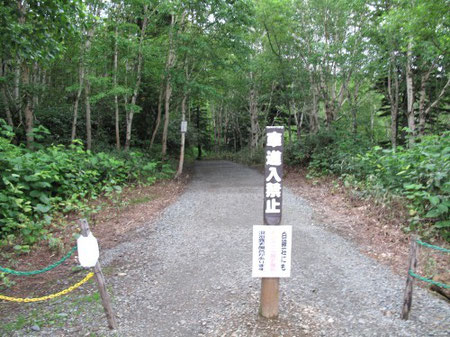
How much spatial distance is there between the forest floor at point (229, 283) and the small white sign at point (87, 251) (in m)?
0.84

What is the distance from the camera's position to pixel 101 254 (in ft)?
16.9

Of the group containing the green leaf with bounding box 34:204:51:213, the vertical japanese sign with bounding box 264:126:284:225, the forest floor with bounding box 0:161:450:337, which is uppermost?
the vertical japanese sign with bounding box 264:126:284:225

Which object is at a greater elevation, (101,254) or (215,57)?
(215,57)

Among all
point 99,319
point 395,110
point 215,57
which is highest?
point 215,57

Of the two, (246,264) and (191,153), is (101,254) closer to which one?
(246,264)

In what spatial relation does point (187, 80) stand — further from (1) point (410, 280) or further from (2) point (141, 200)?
(1) point (410, 280)

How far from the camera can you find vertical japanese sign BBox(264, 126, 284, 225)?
10.1 feet

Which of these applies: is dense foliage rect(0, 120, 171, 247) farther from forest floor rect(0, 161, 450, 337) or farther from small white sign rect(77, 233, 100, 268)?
small white sign rect(77, 233, 100, 268)

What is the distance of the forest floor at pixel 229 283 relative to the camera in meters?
3.21

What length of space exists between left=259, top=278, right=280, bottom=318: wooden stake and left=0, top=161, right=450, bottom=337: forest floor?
89mm

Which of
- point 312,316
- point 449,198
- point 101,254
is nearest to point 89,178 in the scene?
point 101,254

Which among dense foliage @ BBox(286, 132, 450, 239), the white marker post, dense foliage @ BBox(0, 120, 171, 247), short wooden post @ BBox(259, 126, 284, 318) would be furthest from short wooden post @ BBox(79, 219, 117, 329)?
dense foliage @ BBox(286, 132, 450, 239)

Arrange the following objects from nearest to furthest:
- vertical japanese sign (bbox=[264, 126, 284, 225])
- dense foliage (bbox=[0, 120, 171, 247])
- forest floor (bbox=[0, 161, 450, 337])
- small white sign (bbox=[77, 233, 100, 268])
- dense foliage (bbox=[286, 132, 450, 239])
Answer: small white sign (bbox=[77, 233, 100, 268]) < vertical japanese sign (bbox=[264, 126, 284, 225]) < forest floor (bbox=[0, 161, 450, 337]) < dense foliage (bbox=[286, 132, 450, 239]) < dense foliage (bbox=[0, 120, 171, 247])

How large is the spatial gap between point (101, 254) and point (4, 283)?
1.39 metres
